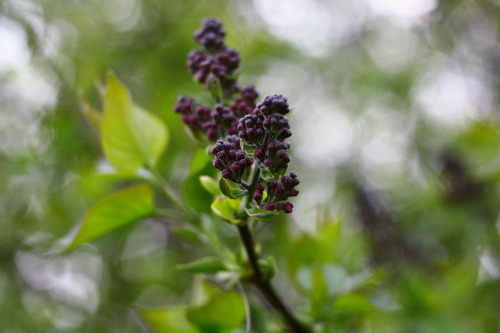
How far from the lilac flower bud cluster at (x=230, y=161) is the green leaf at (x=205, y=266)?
28cm

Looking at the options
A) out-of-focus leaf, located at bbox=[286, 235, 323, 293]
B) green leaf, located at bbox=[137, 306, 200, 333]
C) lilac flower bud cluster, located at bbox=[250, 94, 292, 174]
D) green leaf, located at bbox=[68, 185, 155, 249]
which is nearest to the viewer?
lilac flower bud cluster, located at bbox=[250, 94, 292, 174]

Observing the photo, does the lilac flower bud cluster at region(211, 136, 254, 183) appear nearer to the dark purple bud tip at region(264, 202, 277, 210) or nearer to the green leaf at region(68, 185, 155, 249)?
the dark purple bud tip at region(264, 202, 277, 210)

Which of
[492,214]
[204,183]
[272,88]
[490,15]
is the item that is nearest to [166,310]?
[204,183]

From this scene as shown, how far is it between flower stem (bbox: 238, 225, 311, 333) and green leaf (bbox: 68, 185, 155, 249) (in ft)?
0.95

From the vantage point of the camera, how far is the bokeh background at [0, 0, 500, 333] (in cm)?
193

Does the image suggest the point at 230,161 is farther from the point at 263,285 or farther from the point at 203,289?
the point at 203,289

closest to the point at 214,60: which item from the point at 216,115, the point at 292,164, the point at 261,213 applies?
the point at 216,115

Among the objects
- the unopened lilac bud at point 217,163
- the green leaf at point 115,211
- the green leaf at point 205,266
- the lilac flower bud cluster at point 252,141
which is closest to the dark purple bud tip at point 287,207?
the lilac flower bud cluster at point 252,141

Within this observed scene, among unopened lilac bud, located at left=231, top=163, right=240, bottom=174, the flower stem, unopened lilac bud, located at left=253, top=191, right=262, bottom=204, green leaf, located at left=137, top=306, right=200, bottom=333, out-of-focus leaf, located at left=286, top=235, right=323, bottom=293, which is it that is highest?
out-of-focus leaf, located at left=286, top=235, right=323, bottom=293

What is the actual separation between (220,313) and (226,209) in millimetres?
409

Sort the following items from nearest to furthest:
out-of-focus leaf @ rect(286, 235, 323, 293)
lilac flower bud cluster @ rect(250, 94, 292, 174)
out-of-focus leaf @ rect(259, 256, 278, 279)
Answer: lilac flower bud cluster @ rect(250, 94, 292, 174) < out-of-focus leaf @ rect(259, 256, 278, 279) < out-of-focus leaf @ rect(286, 235, 323, 293)

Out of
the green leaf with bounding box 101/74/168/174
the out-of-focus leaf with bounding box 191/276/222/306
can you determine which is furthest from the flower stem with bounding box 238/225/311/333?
the green leaf with bounding box 101/74/168/174

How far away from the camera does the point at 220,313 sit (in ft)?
3.91

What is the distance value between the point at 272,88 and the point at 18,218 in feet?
4.64
